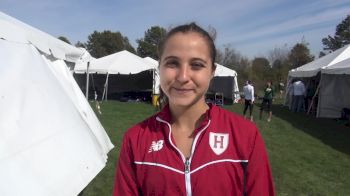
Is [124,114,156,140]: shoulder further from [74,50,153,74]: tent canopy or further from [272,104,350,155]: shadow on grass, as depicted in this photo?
[74,50,153,74]: tent canopy

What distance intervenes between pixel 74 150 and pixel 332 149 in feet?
28.1

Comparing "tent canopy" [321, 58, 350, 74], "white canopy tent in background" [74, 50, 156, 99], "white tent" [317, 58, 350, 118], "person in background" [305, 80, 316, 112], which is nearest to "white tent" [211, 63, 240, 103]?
"white canopy tent in background" [74, 50, 156, 99]

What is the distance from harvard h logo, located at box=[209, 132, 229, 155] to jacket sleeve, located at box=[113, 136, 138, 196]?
16.7 inches

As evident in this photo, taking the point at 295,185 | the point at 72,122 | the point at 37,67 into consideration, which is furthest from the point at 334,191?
the point at 37,67

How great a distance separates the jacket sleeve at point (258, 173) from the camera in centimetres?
202

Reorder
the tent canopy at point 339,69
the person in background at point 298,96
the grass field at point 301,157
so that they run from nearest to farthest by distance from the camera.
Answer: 1. the grass field at point 301,157
2. the tent canopy at point 339,69
3. the person in background at point 298,96

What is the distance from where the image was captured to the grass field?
695cm

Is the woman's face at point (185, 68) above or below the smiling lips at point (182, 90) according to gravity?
above

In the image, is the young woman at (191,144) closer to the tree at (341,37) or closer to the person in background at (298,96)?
the person in background at (298,96)

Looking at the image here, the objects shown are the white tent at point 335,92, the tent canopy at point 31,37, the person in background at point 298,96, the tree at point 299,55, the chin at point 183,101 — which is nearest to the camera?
the chin at point 183,101

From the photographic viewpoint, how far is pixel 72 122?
4.85 m

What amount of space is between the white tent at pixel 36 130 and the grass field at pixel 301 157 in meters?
1.75

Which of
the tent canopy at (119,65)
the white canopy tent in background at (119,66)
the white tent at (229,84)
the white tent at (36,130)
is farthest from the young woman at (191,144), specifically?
the white tent at (229,84)

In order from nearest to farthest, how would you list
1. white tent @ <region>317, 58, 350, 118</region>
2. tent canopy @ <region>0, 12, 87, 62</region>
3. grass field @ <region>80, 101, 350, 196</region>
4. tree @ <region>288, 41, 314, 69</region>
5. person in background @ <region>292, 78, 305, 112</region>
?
1. tent canopy @ <region>0, 12, 87, 62</region>
2. grass field @ <region>80, 101, 350, 196</region>
3. white tent @ <region>317, 58, 350, 118</region>
4. person in background @ <region>292, 78, 305, 112</region>
5. tree @ <region>288, 41, 314, 69</region>
